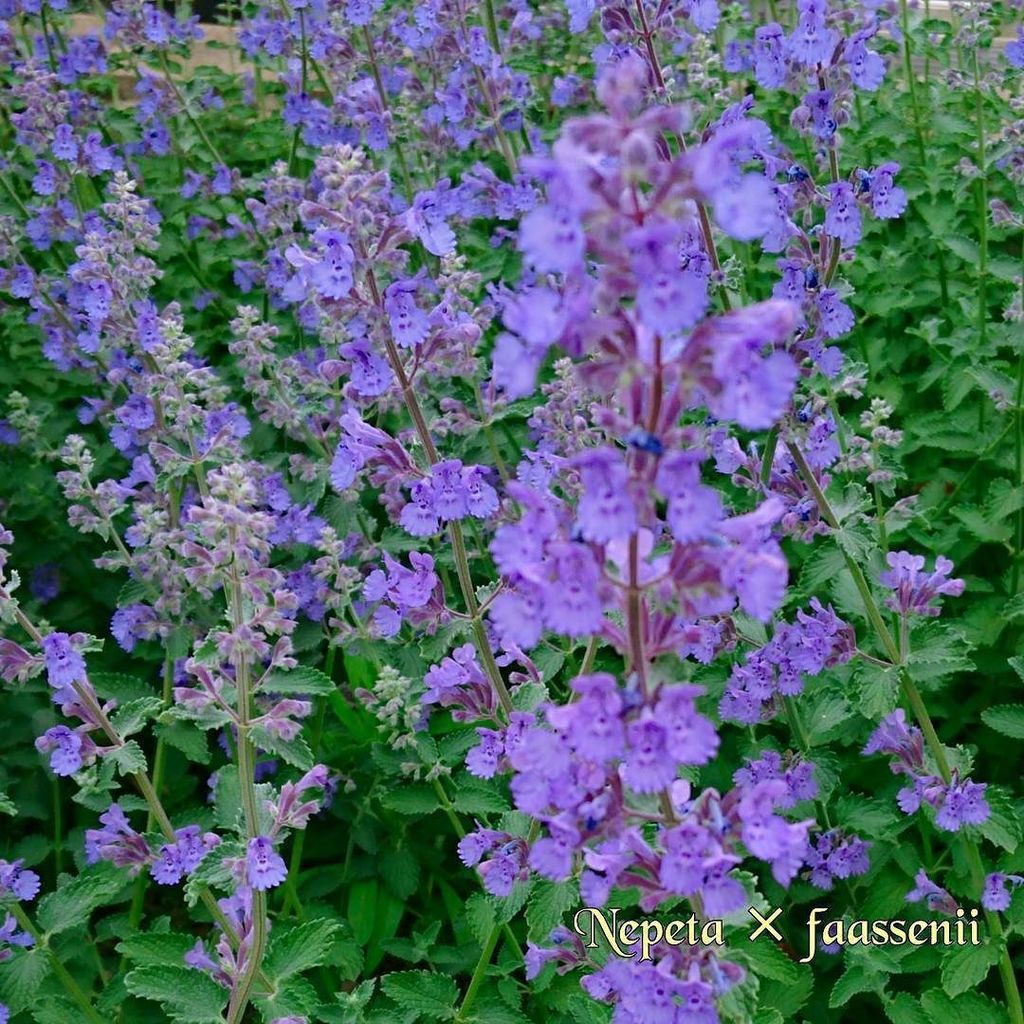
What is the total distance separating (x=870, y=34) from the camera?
3.57 m

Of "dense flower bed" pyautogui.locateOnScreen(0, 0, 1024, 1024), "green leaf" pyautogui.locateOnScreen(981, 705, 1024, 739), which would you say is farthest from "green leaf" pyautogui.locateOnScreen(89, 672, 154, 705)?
"green leaf" pyautogui.locateOnScreen(981, 705, 1024, 739)

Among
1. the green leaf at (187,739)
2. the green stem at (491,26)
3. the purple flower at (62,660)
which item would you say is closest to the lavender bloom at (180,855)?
the green leaf at (187,739)

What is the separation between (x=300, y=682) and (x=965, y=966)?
6.92 feet

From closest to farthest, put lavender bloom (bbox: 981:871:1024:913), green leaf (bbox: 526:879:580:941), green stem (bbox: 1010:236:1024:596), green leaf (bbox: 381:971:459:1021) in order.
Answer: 1. green leaf (bbox: 526:879:580:941)
2. green leaf (bbox: 381:971:459:1021)
3. lavender bloom (bbox: 981:871:1024:913)
4. green stem (bbox: 1010:236:1024:596)

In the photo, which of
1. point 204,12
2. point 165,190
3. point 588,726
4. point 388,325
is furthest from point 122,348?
point 204,12

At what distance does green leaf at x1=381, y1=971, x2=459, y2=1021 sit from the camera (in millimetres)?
3410

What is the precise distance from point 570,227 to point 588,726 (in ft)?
2.59

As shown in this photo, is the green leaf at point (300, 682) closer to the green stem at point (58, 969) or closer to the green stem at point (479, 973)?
the green stem at point (479, 973)

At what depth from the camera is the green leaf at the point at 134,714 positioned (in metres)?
3.49

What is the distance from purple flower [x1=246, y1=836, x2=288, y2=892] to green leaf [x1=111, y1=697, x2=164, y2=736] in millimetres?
646

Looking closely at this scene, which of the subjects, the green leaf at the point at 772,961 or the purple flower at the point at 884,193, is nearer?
the green leaf at the point at 772,961

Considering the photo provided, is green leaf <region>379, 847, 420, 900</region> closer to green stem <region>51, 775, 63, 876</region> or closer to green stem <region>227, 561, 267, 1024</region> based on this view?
green stem <region>227, 561, 267, 1024</region>

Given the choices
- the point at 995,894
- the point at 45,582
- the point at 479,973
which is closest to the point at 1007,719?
the point at 995,894

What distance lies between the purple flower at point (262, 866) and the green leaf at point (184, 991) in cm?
35
